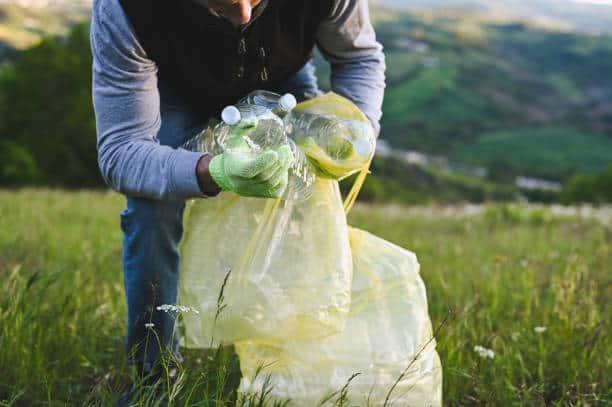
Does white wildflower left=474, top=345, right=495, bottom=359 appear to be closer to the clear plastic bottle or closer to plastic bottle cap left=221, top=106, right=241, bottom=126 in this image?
the clear plastic bottle

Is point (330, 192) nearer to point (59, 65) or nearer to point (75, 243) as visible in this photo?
point (75, 243)

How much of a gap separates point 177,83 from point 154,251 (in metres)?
0.49

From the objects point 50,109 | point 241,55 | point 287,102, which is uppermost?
point 241,55

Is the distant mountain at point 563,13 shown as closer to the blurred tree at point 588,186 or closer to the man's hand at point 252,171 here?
the blurred tree at point 588,186

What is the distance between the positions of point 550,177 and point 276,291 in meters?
69.6

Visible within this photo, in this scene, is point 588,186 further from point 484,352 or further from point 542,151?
point 484,352

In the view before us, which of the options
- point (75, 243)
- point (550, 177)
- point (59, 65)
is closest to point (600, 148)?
point (550, 177)

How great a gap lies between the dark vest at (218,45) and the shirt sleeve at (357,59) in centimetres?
7

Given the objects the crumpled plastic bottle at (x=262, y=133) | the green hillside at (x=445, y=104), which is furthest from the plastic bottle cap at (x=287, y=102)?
the green hillside at (x=445, y=104)

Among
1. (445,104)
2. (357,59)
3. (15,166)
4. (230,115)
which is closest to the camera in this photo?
(230,115)

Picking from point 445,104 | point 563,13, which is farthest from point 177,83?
point 563,13

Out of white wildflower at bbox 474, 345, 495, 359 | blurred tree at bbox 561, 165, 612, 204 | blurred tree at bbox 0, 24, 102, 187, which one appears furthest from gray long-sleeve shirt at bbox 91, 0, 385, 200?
blurred tree at bbox 561, 165, 612, 204

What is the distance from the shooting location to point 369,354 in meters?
1.80

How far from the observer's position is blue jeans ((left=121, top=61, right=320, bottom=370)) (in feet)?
6.21
